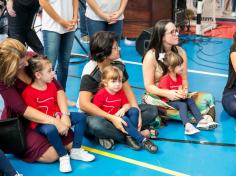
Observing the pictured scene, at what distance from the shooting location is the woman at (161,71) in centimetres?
323

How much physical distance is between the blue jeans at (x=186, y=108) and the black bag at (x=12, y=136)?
4.27 ft

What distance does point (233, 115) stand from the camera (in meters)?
3.40

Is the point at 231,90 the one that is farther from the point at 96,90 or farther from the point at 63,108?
the point at 63,108

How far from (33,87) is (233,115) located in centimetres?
180

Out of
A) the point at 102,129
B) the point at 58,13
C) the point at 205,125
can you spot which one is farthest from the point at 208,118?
the point at 58,13

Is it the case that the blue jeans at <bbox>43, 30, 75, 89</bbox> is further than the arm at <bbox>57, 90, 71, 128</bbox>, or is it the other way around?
the blue jeans at <bbox>43, 30, 75, 89</bbox>

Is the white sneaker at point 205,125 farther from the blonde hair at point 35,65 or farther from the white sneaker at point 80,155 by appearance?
the blonde hair at point 35,65

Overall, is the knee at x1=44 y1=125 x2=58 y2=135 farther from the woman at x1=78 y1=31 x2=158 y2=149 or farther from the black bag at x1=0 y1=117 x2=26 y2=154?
the woman at x1=78 y1=31 x2=158 y2=149

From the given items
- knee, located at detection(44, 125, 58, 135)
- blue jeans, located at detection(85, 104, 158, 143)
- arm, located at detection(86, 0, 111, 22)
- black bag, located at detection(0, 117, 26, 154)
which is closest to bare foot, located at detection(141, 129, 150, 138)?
blue jeans, located at detection(85, 104, 158, 143)

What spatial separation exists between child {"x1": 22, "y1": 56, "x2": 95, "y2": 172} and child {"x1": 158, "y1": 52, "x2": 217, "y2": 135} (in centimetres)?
84

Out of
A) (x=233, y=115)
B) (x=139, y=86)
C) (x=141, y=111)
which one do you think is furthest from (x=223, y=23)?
(x=141, y=111)

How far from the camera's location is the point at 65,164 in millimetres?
2617

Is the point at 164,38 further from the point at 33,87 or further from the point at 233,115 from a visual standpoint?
the point at 33,87

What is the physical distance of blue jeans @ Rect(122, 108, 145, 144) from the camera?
9.37 feet
